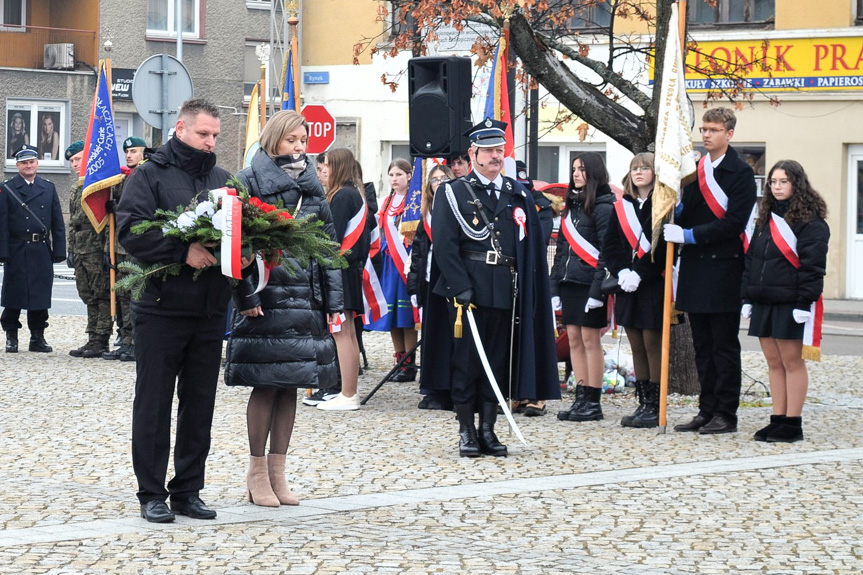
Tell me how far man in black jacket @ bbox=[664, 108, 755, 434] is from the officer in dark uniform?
8.09 m

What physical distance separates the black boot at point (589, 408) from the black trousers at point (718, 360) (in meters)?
0.90

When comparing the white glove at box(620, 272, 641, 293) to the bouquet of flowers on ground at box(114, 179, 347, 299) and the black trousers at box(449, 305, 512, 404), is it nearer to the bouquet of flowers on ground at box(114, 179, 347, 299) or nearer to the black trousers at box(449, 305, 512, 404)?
the black trousers at box(449, 305, 512, 404)

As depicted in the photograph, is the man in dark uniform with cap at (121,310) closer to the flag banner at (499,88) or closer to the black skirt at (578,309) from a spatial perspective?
the flag banner at (499,88)

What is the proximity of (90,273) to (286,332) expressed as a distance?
28.0ft

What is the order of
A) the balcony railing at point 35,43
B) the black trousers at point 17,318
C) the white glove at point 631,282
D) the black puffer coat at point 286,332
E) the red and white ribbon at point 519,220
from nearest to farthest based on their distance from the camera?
1. the black puffer coat at point 286,332
2. the red and white ribbon at point 519,220
3. the white glove at point 631,282
4. the black trousers at point 17,318
5. the balcony railing at point 35,43

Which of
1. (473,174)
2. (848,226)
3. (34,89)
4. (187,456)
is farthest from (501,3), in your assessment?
(34,89)

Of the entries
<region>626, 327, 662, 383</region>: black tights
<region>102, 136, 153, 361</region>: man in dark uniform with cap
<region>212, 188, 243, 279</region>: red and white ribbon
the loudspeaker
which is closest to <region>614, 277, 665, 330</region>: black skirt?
<region>626, 327, 662, 383</region>: black tights

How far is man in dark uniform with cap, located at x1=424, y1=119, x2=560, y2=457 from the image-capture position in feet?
31.4

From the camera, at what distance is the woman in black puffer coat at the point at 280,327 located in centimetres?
752

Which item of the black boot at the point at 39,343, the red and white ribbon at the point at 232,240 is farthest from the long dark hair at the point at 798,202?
the black boot at the point at 39,343

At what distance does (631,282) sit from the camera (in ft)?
35.7

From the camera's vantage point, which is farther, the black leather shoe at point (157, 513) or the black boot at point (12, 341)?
the black boot at point (12, 341)

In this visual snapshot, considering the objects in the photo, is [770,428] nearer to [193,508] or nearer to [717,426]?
[717,426]

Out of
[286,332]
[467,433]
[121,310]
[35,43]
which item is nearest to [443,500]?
[286,332]
